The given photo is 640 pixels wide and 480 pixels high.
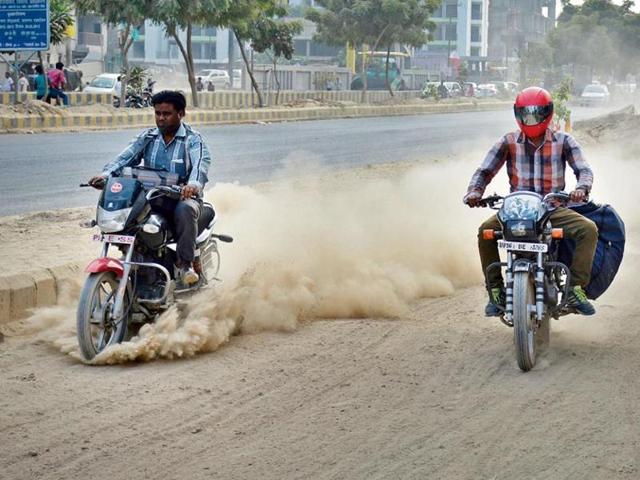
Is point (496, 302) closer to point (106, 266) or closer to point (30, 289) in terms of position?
point (106, 266)

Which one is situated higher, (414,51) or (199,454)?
(414,51)

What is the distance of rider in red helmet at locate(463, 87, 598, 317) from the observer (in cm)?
651

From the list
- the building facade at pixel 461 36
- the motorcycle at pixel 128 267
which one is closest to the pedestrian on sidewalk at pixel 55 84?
the motorcycle at pixel 128 267

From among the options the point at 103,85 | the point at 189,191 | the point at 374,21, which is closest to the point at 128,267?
the point at 189,191

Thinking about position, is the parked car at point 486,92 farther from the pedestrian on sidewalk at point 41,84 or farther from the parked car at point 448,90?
the pedestrian on sidewalk at point 41,84

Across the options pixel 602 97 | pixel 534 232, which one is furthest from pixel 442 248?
pixel 602 97

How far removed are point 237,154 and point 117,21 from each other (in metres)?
16.6

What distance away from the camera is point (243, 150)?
2273 cm

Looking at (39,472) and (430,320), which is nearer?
(39,472)

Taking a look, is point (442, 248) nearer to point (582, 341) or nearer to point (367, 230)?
point (367, 230)

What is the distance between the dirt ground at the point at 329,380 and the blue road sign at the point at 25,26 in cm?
1883

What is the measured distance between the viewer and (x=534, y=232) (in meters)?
6.20

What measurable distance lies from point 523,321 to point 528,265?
0.32m

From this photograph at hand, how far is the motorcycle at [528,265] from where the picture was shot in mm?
6102
